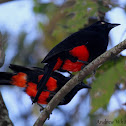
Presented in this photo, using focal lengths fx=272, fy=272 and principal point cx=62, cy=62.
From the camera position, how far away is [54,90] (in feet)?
13.5

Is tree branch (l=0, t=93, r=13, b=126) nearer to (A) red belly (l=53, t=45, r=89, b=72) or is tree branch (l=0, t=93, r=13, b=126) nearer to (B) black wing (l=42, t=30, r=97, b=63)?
(B) black wing (l=42, t=30, r=97, b=63)

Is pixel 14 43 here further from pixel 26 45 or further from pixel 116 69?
pixel 116 69

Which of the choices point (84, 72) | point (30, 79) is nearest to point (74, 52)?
point (84, 72)

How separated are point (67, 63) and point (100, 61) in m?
0.91

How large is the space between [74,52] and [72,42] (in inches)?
7.2

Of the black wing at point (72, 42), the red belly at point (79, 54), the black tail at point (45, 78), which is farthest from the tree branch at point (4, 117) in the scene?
the red belly at point (79, 54)

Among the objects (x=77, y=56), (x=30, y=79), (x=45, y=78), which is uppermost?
(x=77, y=56)

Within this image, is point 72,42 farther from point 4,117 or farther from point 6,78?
point 4,117

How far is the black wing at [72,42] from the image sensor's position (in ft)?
11.7

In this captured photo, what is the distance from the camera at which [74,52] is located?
3727mm

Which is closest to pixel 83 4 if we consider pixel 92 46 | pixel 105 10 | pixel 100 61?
pixel 105 10

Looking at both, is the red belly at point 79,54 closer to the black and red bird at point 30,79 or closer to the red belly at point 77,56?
the red belly at point 77,56

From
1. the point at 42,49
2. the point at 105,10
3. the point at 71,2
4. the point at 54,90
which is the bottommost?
the point at 42,49

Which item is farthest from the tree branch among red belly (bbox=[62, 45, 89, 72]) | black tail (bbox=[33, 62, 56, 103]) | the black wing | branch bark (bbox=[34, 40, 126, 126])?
red belly (bbox=[62, 45, 89, 72])
